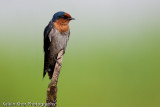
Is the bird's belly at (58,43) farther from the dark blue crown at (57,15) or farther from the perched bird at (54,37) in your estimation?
the dark blue crown at (57,15)

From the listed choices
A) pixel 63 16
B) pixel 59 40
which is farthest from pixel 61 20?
pixel 59 40

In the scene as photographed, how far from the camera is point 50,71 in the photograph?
9.97 feet

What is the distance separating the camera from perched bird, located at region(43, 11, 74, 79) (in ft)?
9.36

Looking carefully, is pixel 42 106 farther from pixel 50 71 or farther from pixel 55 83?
pixel 50 71

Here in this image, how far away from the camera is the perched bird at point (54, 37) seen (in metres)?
2.85

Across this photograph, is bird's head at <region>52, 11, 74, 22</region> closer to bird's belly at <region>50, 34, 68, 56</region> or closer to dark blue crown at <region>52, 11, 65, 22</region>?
dark blue crown at <region>52, 11, 65, 22</region>

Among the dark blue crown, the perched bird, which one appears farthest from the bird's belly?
the dark blue crown

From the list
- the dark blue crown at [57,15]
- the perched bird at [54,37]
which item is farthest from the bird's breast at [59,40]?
the dark blue crown at [57,15]

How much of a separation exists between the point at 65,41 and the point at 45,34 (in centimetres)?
21

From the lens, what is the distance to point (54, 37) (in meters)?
3.00

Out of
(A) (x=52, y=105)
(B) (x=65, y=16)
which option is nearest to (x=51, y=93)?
(A) (x=52, y=105)

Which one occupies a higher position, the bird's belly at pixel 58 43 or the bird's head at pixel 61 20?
the bird's head at pixel 61 20

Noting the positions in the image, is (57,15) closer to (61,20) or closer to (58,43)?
(61,20)

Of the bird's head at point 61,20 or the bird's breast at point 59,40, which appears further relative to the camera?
the bird's breast at point 59,40
